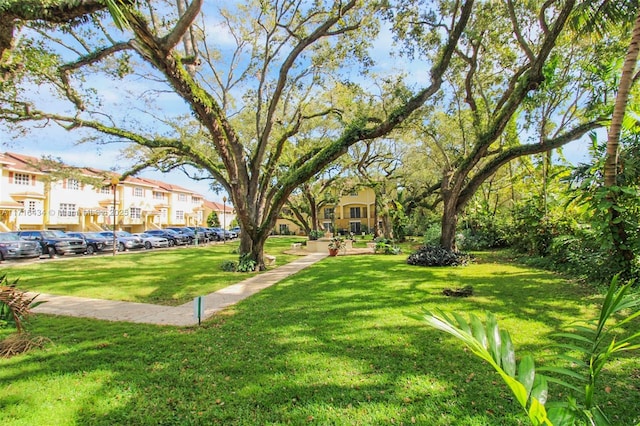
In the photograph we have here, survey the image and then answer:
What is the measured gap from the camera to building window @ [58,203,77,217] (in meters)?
29.5

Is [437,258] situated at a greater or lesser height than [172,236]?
lesser

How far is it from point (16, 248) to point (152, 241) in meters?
9.78

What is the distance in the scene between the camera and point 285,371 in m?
3.83

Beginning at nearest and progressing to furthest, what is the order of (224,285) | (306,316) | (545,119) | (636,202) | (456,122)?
(636,202) < (306,316) < (224,285) < (545,119) < (456,122)

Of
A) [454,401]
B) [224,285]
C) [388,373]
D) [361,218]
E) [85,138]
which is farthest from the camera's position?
[361,218]

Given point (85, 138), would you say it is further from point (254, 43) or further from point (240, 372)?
point (240, 372)

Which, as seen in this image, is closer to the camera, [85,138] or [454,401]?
[454,401]

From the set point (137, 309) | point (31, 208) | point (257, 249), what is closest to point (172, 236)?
point (31, 208)

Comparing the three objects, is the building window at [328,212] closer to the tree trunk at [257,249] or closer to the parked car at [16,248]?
the parked car at [16,248]

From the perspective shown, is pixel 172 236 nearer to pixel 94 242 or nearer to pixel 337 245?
pixel 94 242

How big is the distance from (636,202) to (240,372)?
6.92 m

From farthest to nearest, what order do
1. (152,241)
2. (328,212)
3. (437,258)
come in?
(328,212), (152,241), (437,258)

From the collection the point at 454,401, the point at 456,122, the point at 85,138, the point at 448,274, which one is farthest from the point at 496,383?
the point at 85,138

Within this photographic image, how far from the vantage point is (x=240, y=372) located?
3863mm
